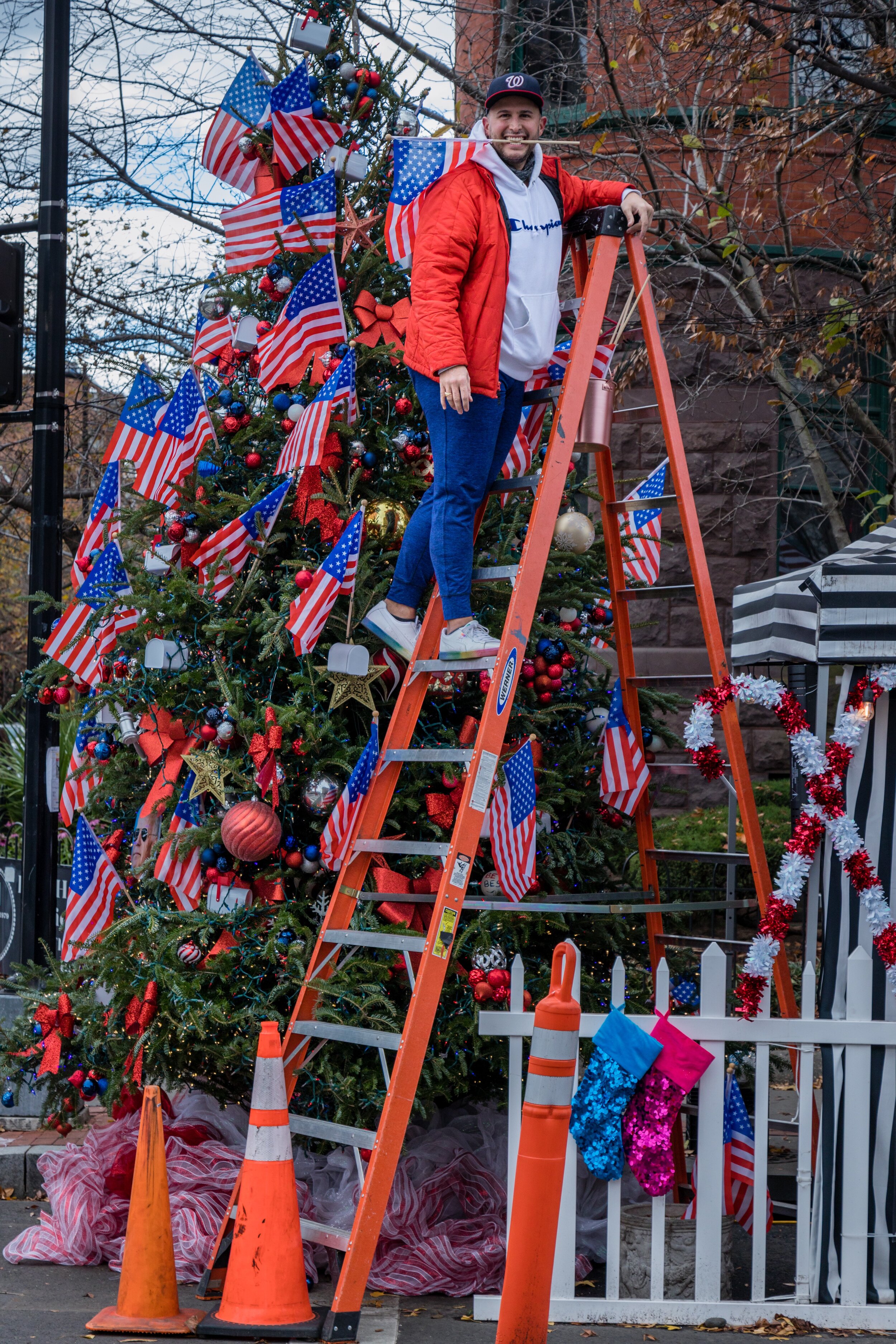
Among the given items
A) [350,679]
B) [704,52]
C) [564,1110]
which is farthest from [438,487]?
[704,52]

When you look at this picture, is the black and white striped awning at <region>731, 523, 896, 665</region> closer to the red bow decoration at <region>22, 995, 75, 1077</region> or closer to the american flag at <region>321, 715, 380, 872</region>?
the american flag at <region>321, 715, 380, 872</region>

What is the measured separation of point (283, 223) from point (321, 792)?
2.20m

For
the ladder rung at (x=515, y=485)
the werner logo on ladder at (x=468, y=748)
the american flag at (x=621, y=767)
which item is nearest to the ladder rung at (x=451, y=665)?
the werner logo on ladder at (x=468, y=748)

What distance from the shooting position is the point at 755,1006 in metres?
4.30

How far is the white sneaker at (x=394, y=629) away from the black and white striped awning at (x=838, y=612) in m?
1.20

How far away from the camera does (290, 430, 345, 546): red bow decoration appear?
5047 mm

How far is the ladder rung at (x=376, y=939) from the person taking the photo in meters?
4.12

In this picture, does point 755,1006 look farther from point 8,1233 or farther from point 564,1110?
point 8,1233

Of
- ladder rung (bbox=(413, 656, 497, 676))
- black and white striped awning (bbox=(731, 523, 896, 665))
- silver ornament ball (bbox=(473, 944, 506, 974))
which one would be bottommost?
silver ornament ball (bbox=(473, 944, 506, 974))

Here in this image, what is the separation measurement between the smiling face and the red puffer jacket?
0.11 metres


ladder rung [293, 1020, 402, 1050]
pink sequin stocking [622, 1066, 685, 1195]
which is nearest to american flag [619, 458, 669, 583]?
pink sequin stocking [622, 1066, 685, 1195]

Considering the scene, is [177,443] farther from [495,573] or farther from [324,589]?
[495,573]

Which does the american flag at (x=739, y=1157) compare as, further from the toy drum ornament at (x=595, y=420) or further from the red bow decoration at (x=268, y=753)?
the toy drum ornament at (x=595, y=420)

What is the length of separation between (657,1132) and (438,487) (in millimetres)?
2174
